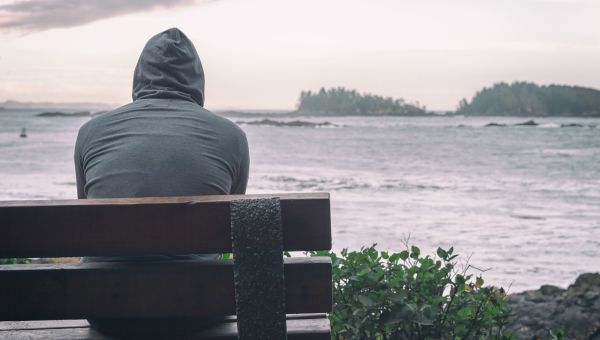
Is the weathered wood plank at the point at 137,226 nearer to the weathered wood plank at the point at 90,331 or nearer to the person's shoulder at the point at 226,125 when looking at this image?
the weathered wood plank at the point at 90,331

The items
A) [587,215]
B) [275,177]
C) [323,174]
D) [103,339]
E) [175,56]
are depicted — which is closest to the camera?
[103,339]

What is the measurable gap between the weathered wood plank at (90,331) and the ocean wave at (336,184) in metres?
18.1

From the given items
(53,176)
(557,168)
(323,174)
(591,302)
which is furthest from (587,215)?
(557,168)

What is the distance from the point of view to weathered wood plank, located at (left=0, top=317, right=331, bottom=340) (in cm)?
211

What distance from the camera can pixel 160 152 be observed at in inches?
92.0

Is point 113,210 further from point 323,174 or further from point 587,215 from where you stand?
point 323,174

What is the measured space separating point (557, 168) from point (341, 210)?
23720 mm

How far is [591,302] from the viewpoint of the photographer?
640 centimetres

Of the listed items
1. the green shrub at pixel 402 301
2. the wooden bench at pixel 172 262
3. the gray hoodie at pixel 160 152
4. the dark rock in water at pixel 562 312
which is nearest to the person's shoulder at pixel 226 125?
the gray hoodie at pixel 160 152

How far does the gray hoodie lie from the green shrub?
87cm

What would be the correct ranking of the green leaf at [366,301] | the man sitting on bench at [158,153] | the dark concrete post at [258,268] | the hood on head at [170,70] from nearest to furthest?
1. the dark concrete post at [258,268]
2. the man sitting on bench at [158,153]
3. the hood on head at [170,70]
4. the green leaf at [366,301]

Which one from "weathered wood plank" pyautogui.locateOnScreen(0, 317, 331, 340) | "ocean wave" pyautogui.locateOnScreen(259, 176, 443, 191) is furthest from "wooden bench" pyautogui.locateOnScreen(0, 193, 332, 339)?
"ocean wave" pyautogui.locateOnScreen(259, 176, 443, 191)

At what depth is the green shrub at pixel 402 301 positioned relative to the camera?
3195mm

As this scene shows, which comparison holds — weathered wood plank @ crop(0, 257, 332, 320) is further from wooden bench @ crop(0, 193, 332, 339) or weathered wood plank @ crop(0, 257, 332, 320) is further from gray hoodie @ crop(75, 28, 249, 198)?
gray hoodie @ crop(75, 28, 249, 198)
